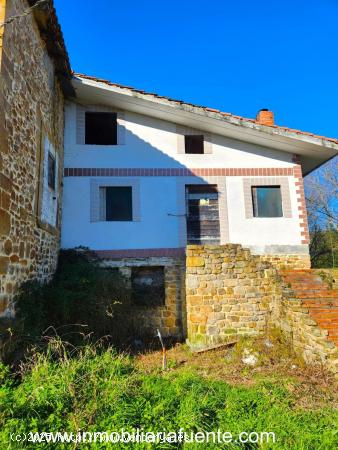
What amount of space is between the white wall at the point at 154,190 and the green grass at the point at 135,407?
474cm

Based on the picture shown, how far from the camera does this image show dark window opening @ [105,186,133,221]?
941 cm

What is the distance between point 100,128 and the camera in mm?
10250

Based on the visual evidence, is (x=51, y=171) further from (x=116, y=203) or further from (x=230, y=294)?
(x=230, y=294)

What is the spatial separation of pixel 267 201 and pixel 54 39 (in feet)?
25.0

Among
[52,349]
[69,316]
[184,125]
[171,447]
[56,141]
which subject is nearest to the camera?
[171,447]

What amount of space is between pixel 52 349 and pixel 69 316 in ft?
4.80

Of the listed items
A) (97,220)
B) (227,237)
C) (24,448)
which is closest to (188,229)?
(227,237)

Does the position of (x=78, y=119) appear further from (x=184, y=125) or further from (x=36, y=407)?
(x=36, y=407)

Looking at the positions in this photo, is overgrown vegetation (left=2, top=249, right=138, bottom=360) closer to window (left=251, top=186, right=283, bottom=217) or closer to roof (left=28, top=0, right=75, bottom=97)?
window (left=251, top=186, right=283, bottom=217)

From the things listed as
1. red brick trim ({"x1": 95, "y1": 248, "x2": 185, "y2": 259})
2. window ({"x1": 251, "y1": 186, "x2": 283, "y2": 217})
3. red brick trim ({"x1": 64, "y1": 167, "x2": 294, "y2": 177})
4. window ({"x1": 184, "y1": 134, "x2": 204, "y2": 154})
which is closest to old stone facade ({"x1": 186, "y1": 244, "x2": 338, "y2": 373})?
red brick trim ({"x1": 95, "y1": 248, "x2": 185, "y2": 259})

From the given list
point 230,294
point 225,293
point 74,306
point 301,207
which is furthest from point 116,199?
point 301,207

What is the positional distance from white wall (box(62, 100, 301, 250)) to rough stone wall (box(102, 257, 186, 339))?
0.50 m

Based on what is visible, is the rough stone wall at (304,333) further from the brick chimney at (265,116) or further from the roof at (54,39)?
the roof at (54,39)

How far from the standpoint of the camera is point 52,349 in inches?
202
